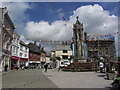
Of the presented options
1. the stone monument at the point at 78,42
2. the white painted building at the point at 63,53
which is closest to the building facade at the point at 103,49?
the stone monument at the point at 78,42

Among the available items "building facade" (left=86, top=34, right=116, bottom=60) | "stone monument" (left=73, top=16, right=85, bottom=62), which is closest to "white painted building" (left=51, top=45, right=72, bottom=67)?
"building facade" (left=86, top=34, right=116, bottom=60)

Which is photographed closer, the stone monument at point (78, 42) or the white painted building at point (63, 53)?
the stone monument at point (78, 42)

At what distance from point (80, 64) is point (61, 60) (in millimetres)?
38672

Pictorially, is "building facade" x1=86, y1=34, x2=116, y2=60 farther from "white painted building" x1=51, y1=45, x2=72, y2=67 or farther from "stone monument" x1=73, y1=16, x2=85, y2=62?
"white painted building" x1=51, y1=45, x2=72, y2=67

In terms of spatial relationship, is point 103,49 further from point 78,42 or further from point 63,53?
point 63,53

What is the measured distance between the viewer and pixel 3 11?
25875mm

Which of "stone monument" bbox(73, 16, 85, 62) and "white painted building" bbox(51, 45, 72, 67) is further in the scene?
"white painted building" bbox(51, 45, 72, 67)

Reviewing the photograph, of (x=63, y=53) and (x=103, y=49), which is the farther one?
(x=63, y=53)

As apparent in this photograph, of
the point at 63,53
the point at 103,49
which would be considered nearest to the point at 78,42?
the point at 103,49

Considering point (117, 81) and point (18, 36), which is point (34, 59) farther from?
point (117, 81)

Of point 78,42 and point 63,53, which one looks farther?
point 63,53

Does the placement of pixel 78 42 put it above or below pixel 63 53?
above

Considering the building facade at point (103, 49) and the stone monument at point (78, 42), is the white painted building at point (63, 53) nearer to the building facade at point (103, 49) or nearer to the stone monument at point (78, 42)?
the building facade at point (103, 49)

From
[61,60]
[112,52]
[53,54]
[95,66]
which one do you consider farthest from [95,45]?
[112,52]
